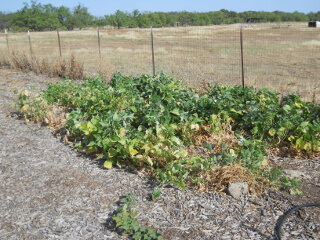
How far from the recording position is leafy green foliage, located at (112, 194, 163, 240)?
3.07 meters

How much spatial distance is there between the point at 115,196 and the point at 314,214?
1.88 meters

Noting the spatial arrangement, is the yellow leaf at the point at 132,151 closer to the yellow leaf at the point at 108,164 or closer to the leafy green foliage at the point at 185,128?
the leafy green foliage at the point at 185,128

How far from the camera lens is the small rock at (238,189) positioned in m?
3.85

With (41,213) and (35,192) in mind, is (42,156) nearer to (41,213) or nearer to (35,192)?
(35,192)

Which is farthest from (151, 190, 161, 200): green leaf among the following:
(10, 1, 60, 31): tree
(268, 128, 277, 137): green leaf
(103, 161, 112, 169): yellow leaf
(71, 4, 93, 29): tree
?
(71, 4, 93, 29): tree

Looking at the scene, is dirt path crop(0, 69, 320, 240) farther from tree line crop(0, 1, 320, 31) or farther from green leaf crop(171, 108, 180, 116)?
tree line crop(0, 1, 320, 31)

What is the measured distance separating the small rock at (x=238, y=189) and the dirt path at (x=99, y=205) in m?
0.08

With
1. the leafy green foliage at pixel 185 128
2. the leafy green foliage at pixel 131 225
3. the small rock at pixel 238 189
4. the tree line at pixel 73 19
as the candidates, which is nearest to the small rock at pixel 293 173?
the leafy green foliage at pixel 185 128

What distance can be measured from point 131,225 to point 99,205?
0.62 meters

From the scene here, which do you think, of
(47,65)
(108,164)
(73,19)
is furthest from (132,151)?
(73,19)

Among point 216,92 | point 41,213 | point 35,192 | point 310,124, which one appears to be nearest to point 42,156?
point 35,192

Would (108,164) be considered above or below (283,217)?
above

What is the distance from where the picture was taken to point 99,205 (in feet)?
12.2

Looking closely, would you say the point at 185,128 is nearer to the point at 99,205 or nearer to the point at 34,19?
the point at 99,205
